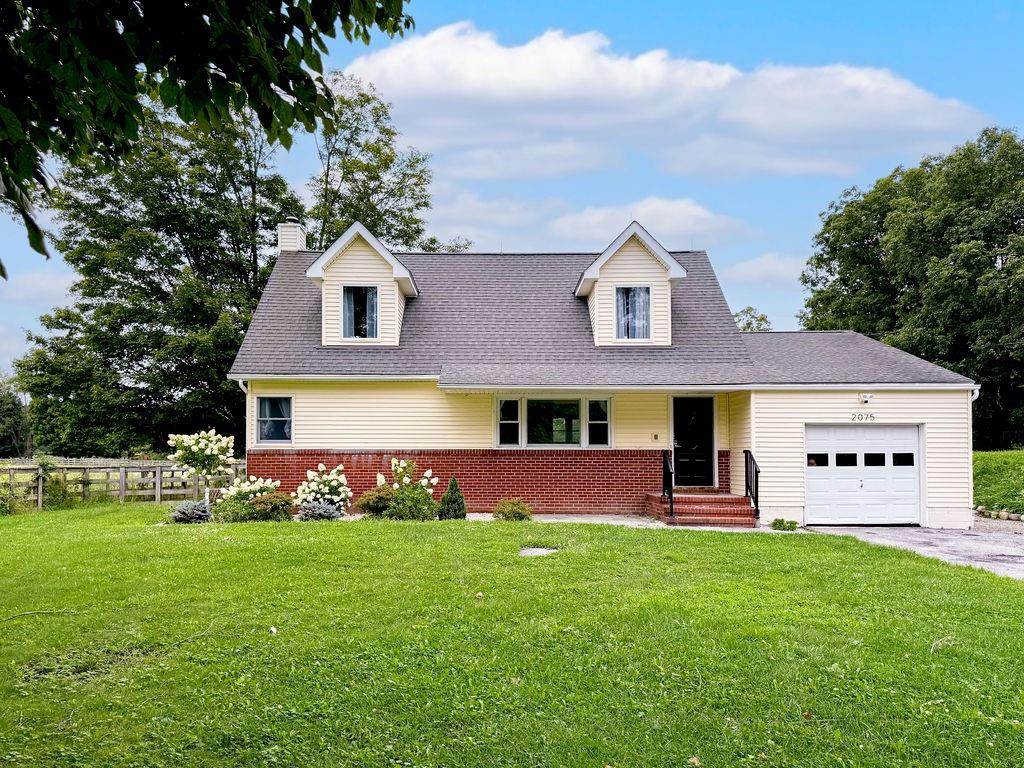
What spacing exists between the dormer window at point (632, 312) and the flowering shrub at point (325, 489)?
24.4 feet

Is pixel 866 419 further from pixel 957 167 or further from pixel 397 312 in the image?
pixel 957 167

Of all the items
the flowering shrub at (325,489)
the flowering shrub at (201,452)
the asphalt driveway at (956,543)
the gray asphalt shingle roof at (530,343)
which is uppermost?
the gray asphalt shingle roof at (530,343)

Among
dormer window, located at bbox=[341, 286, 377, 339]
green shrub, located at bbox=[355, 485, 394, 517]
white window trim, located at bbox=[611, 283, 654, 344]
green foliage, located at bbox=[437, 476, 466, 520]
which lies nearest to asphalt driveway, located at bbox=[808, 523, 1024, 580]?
white window trim, located at bbox=[611, 283, 654, 344]

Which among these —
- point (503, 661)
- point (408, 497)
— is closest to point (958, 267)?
point (408, 497)

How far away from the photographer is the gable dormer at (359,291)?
53.4ft

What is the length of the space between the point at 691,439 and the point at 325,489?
8.56m

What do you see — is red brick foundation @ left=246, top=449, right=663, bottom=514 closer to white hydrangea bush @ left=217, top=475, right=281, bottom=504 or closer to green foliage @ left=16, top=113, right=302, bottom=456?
white hydrangea bush @ left=217, top=475, right=281, bottom=504

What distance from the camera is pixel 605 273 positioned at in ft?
54.5

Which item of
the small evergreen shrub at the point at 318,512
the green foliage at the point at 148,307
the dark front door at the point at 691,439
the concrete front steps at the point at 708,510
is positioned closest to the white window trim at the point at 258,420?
the small evergreen shrub at the point at 318,512

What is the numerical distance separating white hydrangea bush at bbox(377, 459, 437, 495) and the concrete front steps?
→ 4.94 m

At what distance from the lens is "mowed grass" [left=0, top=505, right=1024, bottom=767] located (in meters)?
3.91

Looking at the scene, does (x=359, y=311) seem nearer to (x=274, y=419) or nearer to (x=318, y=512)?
→ (x=274, y=419)

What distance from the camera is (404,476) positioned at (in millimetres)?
14078

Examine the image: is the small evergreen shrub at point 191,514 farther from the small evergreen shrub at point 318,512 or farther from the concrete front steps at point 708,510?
the concrete front steps at point 708,510
